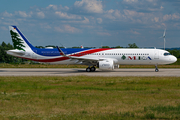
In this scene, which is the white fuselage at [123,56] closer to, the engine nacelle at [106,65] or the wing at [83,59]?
the wing at [83,59]

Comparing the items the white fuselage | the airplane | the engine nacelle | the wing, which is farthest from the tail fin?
the engine nacelle

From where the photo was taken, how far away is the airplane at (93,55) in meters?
33.5

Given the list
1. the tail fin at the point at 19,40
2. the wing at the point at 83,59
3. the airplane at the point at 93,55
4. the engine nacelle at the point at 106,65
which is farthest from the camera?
the tail fin at the point at 19,40

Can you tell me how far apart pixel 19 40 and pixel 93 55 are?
42.5 feet

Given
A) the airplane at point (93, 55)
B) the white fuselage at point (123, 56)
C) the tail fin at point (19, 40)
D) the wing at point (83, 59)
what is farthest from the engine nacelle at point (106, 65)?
the tail fin at point (19, 40)

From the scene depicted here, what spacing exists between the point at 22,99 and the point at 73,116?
4995 mm

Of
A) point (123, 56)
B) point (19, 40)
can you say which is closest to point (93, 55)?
point (123, 56)

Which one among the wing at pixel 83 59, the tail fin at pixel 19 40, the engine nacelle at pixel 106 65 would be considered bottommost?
the engine nacelle at pixel 106 65

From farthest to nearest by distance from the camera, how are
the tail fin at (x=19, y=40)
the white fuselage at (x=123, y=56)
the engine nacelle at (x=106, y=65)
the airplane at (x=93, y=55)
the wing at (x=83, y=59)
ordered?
the tail fin at (x=19, y=40) < the white fuselage at (x=123, y=56) < the airplane at (x=93, y=55) < the wing at (x=83, y=59) < the engine nacelle at (x=106, y=65)

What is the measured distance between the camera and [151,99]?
41.9 ft

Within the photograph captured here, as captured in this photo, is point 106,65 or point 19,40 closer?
point 106,65

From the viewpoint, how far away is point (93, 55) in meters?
34.9

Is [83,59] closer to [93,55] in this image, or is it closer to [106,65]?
[93,55]

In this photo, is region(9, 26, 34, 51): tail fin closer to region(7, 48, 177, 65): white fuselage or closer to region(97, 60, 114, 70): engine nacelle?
region(7, 48, 177, 65): white fuselage
